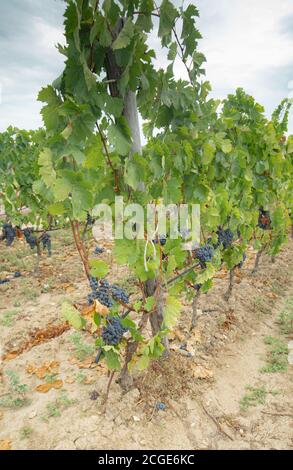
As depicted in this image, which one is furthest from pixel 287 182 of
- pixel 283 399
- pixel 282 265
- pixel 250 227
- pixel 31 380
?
pixel 31 380

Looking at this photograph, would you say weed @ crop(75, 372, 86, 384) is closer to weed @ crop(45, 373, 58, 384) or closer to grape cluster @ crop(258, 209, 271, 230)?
weed @ crop(45, 373, 58, 384)

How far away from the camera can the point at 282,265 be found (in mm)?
6508

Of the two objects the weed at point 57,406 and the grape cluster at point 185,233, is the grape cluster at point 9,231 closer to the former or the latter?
the weed at point 57,406

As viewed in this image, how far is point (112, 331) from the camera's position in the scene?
2.50 meters

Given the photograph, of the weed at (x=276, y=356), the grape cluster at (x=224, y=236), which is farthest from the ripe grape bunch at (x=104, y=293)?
the weed at (x=276, y=356)

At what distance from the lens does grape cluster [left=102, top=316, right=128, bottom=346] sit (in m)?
2.51

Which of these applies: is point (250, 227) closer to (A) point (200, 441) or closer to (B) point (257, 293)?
(B) point (257, 293)

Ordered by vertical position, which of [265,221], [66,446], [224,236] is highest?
[265,221]

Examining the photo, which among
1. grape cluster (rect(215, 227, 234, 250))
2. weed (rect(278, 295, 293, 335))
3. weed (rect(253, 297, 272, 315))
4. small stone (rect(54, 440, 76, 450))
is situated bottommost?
small stone (rect(54, 440, 76, 450))

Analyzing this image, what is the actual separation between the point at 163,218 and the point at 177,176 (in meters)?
0.38

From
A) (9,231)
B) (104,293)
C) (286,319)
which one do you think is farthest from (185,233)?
(9,231)

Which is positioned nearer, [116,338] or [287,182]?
[116,338]

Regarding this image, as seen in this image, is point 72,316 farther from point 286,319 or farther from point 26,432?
point 286,319

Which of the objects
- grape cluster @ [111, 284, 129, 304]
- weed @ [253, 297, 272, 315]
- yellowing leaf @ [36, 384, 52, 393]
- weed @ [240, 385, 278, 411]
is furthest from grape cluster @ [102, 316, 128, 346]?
weed @ [253, 297, 272, 315]
